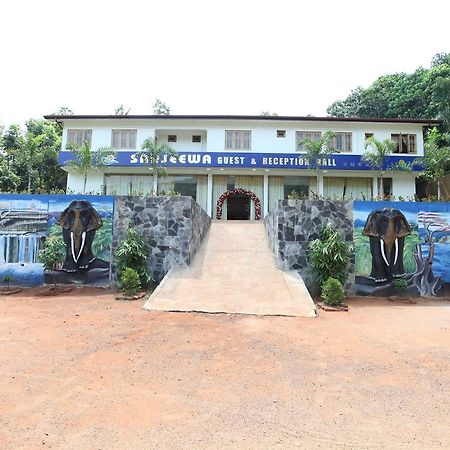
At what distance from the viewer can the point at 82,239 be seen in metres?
11.8

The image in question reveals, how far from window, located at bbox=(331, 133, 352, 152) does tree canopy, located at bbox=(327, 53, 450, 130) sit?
6.49 metres

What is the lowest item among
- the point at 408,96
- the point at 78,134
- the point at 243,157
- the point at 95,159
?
the point at 95,159

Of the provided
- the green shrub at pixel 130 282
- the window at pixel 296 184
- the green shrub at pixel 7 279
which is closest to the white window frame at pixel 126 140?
the window at pixel 296 184

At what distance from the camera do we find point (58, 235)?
11875 mm

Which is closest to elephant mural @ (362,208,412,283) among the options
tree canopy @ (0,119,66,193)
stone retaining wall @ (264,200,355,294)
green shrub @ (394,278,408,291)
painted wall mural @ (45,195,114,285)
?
green shrub @ (394,278,408,291)

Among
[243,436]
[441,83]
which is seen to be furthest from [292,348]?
[441,83]

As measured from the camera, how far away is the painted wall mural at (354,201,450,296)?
11.3 m

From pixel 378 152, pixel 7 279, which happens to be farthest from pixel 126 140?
pixel 378 152

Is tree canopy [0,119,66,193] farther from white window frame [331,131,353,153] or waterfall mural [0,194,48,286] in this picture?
white window frame [331,131,353,153]

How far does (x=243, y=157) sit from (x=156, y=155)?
5.02 meters

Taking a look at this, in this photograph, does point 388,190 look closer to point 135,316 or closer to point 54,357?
point 135,316

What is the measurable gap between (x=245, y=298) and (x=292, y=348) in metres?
3.33

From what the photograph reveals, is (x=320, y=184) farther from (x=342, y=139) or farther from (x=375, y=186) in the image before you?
(x=375, y=186)

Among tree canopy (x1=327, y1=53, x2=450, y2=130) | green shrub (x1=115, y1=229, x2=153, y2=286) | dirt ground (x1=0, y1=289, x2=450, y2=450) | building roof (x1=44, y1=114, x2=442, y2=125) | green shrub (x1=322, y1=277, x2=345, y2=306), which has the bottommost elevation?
dirt ground (x1=0, y1=289, x2=450, y2=450)
